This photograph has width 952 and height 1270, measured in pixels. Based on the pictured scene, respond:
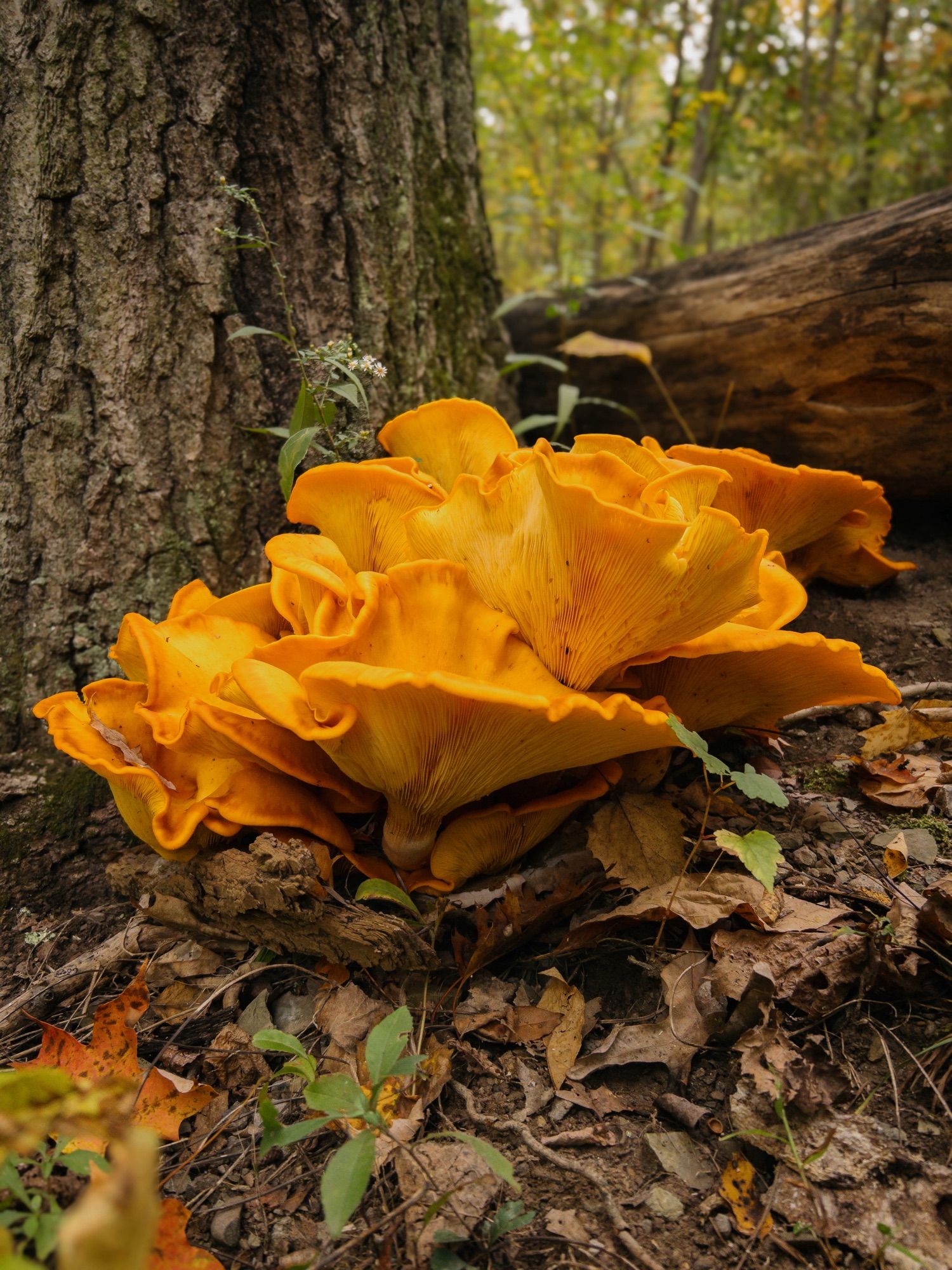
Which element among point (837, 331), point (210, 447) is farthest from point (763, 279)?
point (210, 447)

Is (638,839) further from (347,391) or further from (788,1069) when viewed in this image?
(347,391)

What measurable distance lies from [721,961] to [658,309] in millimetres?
3358

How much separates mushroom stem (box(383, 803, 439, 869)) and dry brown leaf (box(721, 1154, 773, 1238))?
39.7 inches

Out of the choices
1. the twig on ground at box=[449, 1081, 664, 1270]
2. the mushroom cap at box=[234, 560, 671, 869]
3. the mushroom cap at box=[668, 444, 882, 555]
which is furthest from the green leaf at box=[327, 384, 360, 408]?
the twig on ground at box=[449, 1081, 664, 1270]

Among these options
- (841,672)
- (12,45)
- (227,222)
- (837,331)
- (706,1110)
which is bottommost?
(706,1110)

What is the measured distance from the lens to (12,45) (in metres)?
2.67

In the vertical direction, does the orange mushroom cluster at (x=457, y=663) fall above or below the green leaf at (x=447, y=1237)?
above

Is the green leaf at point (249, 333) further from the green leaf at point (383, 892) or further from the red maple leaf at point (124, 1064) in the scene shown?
the red maple leaf at point (124, 1064)

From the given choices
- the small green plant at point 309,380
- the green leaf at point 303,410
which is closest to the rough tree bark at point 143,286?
the small green plant at point 309,380

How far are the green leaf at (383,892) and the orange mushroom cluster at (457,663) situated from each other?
0.11 meters

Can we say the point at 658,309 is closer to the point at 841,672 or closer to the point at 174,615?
the point at 841,672

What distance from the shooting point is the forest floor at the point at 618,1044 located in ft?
5.06

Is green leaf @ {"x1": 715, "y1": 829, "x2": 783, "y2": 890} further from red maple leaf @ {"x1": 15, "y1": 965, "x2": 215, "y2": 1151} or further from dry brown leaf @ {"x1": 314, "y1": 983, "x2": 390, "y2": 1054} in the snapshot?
red maple leaf @ {"x1": 15, "y1": 965, "x2": 215, "y2": 1151}

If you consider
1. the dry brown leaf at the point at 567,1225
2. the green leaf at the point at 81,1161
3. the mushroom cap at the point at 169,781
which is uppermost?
the mushroom cap at the point at 169,781
